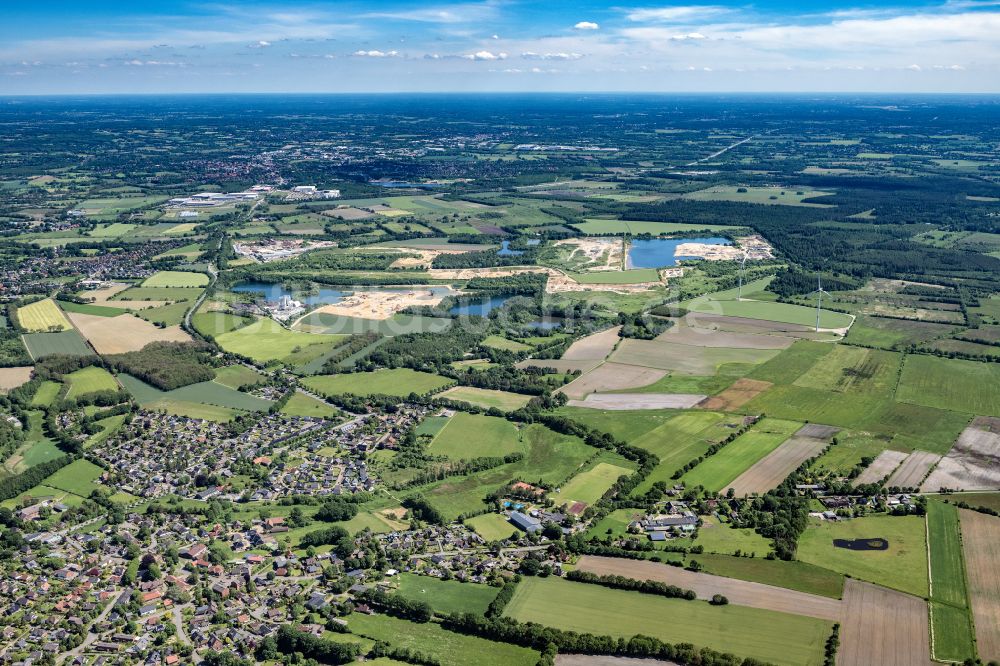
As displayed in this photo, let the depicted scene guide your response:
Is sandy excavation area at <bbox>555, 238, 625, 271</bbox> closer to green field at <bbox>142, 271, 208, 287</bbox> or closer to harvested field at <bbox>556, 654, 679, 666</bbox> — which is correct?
green field at <bbox>142, 271, 208, 287</bbox>

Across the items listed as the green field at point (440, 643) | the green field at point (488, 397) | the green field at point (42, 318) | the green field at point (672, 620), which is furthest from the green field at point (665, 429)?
the green field at point (42, 318)

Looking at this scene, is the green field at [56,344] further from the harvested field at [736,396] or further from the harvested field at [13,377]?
the harvested field at [736,396]

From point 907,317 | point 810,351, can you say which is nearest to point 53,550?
point 810,351

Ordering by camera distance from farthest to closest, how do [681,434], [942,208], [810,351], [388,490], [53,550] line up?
[942,208] → [810,351] → [681,434] → [388,490] → [53,550]

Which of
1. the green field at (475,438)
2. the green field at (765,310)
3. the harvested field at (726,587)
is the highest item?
the green field at (765,310)

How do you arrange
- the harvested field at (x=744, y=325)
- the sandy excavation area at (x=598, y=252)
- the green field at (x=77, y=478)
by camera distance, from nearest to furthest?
the green field at (x=77, y=478) → the harvested field at (x=744, y=325) → the sandy excavation area at (x=598, y=252)

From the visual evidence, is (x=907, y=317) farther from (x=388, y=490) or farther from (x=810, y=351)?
(x=388, y=490)

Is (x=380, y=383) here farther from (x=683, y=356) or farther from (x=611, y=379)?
(x=683, y=356)
